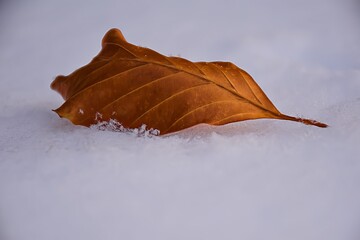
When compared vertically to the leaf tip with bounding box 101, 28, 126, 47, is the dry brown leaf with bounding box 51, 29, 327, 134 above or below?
below

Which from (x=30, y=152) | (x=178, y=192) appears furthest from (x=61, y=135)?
(x=178, y=192)

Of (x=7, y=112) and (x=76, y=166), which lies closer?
(x=76, y=166)

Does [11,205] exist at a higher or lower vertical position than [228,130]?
lower

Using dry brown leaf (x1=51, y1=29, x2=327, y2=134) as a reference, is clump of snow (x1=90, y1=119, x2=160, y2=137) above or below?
below

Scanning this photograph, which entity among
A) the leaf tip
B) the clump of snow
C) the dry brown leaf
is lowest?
the clump of snow

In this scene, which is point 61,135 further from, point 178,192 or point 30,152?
point 178,192

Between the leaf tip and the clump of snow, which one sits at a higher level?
the leaf tip
